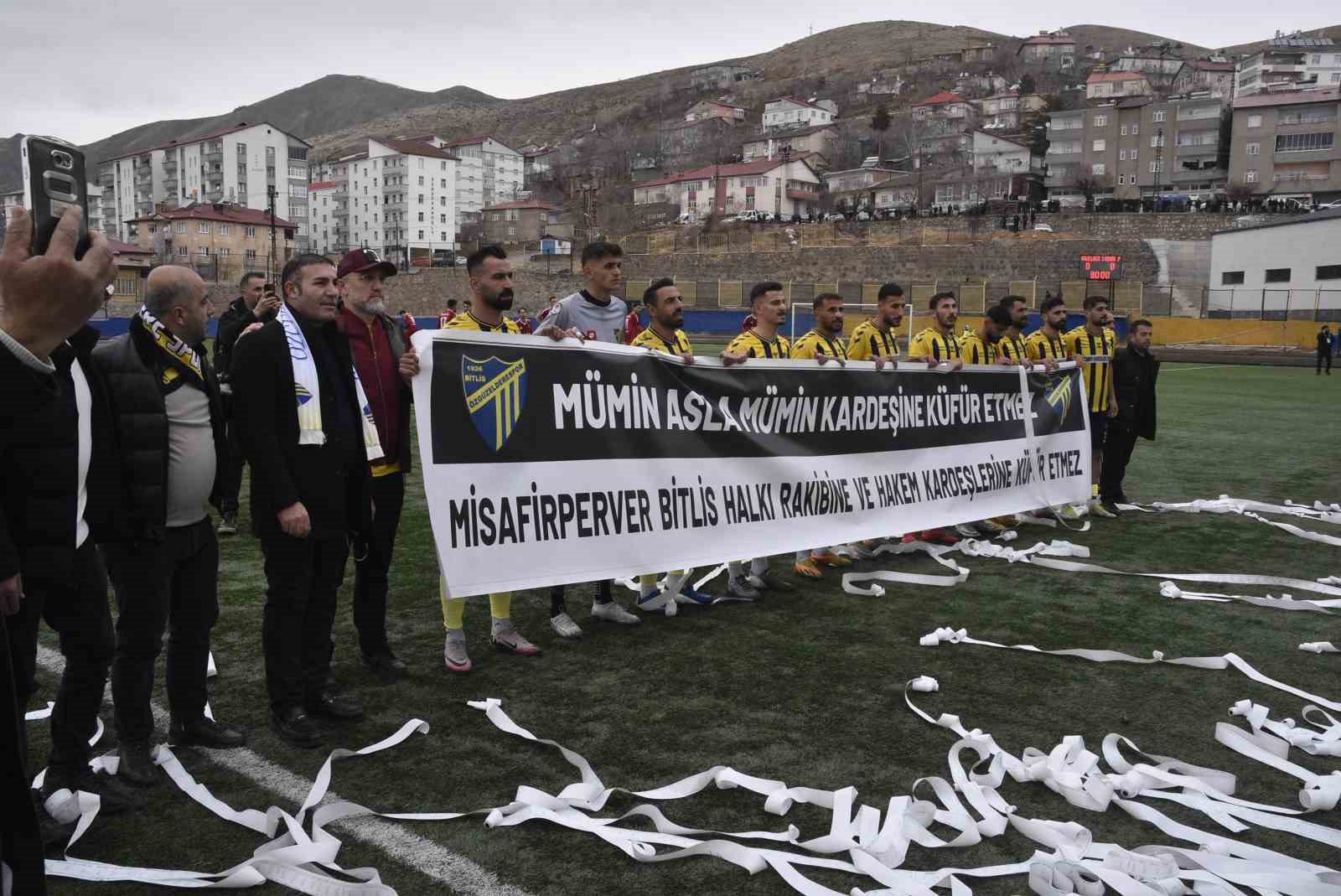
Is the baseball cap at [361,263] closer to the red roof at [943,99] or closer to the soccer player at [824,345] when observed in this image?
the soccer player at [824,345]

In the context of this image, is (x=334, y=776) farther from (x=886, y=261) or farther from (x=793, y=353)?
(x=886, y=261)

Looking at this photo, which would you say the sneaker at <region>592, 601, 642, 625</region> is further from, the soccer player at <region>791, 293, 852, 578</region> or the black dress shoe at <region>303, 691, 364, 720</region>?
the black dress shoe at <region>303, 691, 364, 720</region>

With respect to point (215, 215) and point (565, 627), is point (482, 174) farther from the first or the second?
point (565, 627)

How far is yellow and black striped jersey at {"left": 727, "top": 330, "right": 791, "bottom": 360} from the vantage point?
22.3ft

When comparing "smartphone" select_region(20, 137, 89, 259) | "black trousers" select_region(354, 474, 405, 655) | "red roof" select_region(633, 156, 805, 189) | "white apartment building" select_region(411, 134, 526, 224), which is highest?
"white apartment building" select_region(411, 134, 526, 224)

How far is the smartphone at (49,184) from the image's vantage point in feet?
6.03

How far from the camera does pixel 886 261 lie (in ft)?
231

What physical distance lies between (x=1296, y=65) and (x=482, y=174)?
104950 millimetres

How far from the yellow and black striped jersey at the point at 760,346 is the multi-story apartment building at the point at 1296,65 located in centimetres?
13151

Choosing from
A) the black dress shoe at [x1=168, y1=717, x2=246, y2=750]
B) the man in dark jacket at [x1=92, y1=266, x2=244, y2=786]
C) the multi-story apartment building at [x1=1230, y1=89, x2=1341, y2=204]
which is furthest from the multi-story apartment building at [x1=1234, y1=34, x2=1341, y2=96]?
the black dress shoe at [x1=168, y1=717, x2=246, y2=750]

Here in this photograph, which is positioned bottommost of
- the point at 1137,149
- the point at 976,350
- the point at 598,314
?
the point at 976,350

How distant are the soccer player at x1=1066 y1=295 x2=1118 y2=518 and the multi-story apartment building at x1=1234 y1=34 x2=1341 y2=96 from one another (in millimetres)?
127240

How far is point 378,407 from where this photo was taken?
15.9 ft

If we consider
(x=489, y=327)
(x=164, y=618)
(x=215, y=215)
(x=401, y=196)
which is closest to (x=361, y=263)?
(x=489, y=327)
